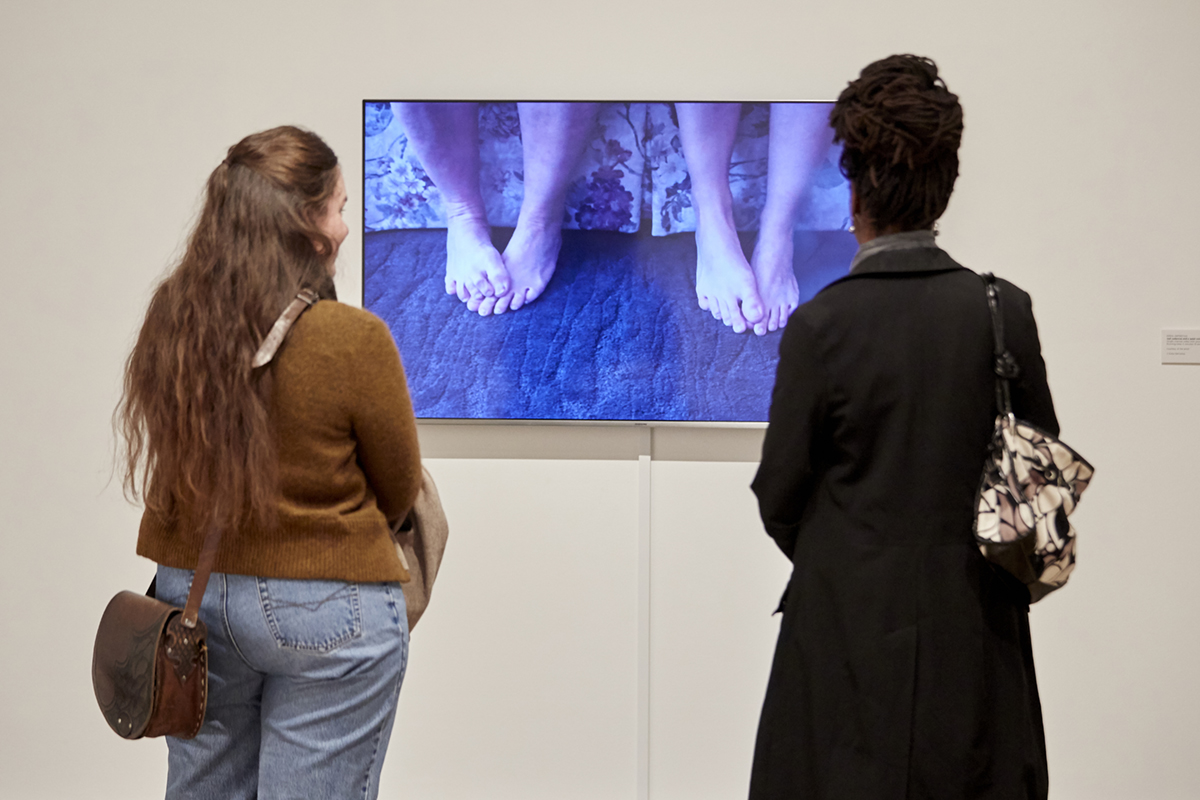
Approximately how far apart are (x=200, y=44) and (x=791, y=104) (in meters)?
1.67

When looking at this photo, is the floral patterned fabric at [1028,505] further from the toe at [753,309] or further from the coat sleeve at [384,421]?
the toe at [753,309]

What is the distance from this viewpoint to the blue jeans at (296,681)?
50.3 inches

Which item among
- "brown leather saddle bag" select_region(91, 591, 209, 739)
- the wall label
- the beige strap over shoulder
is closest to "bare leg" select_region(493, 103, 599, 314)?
the beige strap over shoulder

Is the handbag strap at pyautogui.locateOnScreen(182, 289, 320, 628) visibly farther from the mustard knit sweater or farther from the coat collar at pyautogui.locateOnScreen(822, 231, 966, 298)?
the coat collar at pyautogui.locateOnScreen(822, 231, 966, 298)

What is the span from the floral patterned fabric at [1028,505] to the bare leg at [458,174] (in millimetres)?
1655

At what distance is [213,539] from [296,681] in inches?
8.7

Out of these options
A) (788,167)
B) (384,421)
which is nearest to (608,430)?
(788,167)

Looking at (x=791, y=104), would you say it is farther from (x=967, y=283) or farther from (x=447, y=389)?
(x=967, y=283)

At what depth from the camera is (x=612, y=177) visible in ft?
8.59

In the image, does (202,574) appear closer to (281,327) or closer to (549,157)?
(281,327)

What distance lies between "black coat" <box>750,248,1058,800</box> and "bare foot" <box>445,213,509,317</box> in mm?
1499

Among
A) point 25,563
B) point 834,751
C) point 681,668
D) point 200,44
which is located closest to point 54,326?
point 25,563

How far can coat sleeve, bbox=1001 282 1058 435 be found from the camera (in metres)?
1.26

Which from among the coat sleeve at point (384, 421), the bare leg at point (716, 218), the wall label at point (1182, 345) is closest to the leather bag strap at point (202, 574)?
the coat sleeve at point (384, 421)
